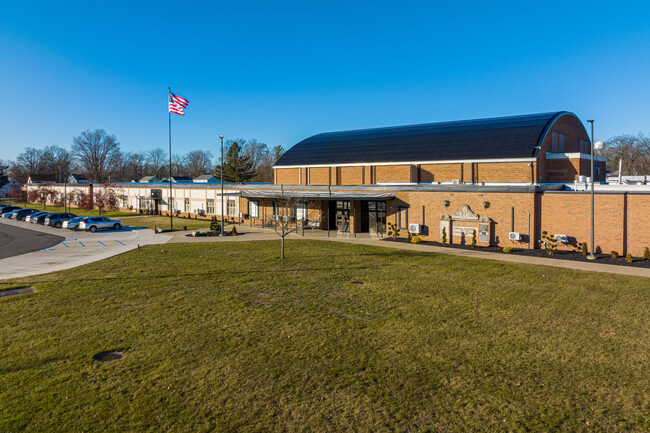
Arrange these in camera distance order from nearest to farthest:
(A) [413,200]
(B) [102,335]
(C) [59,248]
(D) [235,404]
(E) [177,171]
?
(D) [235,404]
(B) [102,335]
(C) [59,248]
(A) [413,200]
(E) [177,171]

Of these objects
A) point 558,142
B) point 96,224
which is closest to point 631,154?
point 558,142

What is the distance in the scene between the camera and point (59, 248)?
3058 centimetres

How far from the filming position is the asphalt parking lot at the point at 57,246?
78.9ft

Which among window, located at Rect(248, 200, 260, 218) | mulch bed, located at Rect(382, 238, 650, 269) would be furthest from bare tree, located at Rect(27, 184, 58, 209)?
mulch bed, located at Rect(382, 238, 650, 269)

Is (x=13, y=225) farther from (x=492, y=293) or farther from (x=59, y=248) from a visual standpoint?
(x=492, y=293)

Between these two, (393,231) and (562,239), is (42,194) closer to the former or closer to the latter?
(393,231)

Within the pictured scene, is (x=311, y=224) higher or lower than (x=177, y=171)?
lower

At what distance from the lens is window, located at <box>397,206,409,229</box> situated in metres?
34.1

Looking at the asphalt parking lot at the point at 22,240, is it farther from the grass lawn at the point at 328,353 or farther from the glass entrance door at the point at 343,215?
the glass entrance door at the point at 343,215

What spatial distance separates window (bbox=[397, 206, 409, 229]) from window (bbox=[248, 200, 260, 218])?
1860cm

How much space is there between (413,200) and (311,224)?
1188cm

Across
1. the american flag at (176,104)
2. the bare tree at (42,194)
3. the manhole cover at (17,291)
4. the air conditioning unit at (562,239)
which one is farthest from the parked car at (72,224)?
the bare tree at (42,194)

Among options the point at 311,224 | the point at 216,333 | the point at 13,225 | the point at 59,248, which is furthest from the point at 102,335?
the point at 13,225

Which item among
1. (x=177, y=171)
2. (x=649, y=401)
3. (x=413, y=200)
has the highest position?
(x=177, y=171)
